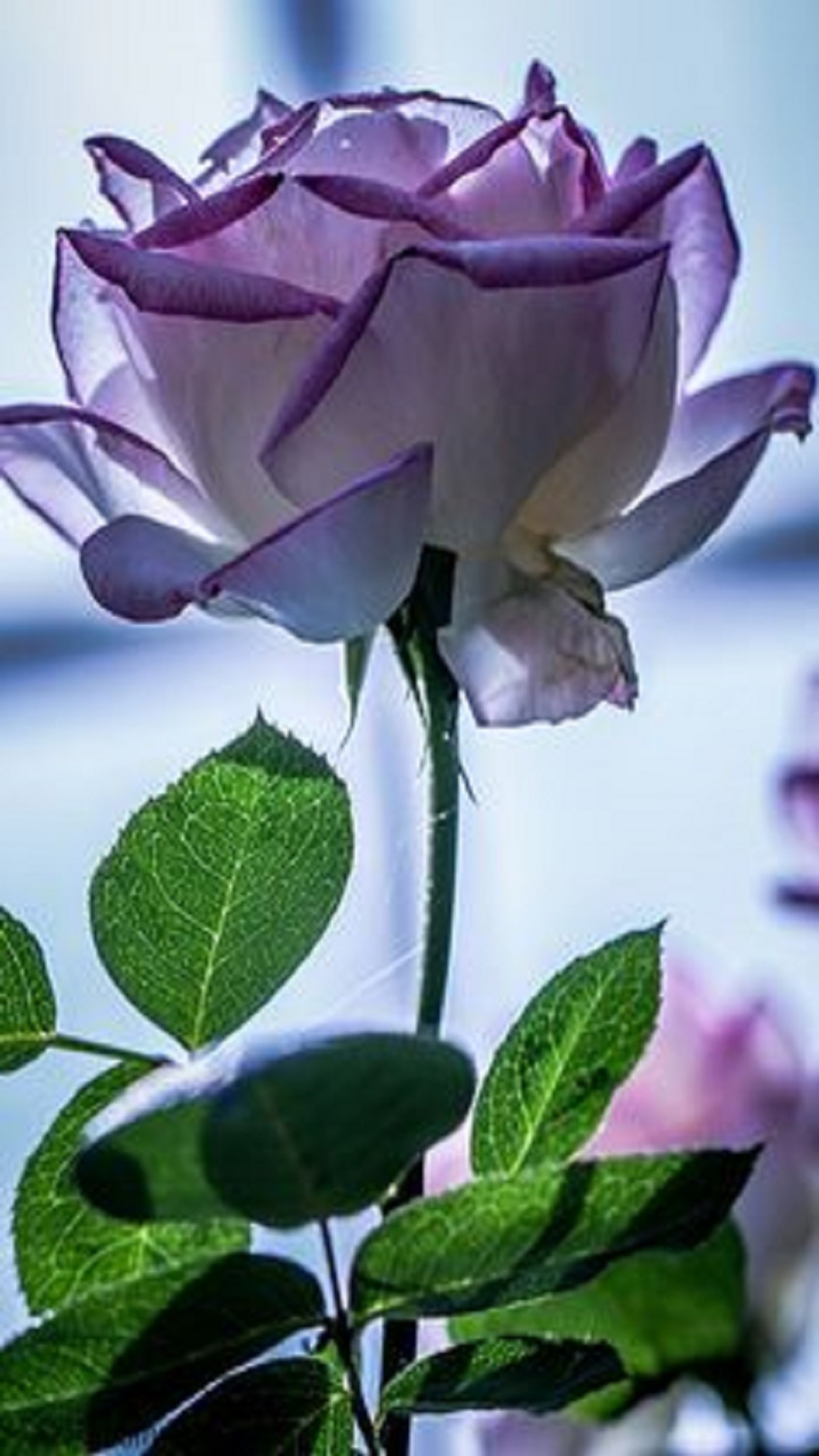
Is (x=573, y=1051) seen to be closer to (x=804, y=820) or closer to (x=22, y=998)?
(x=22, y=998)

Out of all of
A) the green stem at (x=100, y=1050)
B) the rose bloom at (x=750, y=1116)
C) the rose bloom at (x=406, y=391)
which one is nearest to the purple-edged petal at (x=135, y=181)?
the rose bloom at (x=406, y=391)

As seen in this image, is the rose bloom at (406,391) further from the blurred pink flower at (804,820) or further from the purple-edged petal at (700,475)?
the blurred pink flower at (804,820)

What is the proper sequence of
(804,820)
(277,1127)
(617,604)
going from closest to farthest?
1. (277,1127)
2. (804,820)
3. (617,604)

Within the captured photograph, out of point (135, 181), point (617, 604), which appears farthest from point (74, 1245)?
point (617, 604)

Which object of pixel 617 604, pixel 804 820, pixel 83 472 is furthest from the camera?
pixel 617 604

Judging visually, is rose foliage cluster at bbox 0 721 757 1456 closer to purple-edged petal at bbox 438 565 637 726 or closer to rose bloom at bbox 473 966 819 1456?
purple-edged petal at bbox 438 565 637 726

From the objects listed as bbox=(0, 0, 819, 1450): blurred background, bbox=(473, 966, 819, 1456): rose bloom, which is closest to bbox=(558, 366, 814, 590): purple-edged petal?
bbox=(473, 966, 819, 1456): rose bloom
